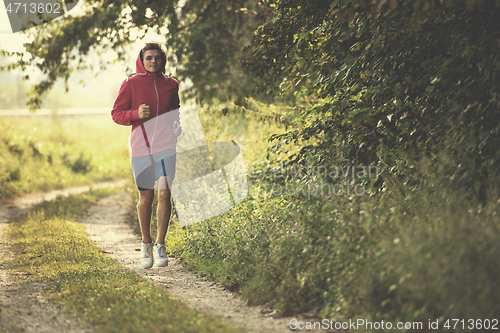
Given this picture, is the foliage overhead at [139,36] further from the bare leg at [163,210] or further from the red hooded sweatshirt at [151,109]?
the bare leg at [163,210]

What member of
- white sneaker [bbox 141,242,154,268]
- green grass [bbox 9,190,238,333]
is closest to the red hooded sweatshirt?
white sneaker [bbox 141,242,154,268]

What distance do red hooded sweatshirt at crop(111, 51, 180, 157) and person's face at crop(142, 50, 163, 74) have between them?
0.18 feet

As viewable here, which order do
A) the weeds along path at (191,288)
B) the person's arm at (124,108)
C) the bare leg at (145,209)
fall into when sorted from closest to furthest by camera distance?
the weeds along path at (191,288) < the person's arm at (124,108) < the bare leg at (145,209)

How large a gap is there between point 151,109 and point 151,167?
652 mm

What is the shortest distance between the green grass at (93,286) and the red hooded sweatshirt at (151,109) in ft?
4.54

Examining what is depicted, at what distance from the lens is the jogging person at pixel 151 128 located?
4805 mm

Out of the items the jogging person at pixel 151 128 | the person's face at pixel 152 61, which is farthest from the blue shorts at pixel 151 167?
the person's face at pixel 152 61

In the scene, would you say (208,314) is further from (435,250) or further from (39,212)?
(39,212)

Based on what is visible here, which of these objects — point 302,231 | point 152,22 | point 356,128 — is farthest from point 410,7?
point 152,22

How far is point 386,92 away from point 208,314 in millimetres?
2774

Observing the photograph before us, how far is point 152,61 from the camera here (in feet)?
15.8

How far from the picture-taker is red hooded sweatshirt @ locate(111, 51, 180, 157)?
4.80 metres

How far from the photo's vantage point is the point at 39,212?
822cm

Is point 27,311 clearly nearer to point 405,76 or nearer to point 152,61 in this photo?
point 152,61
